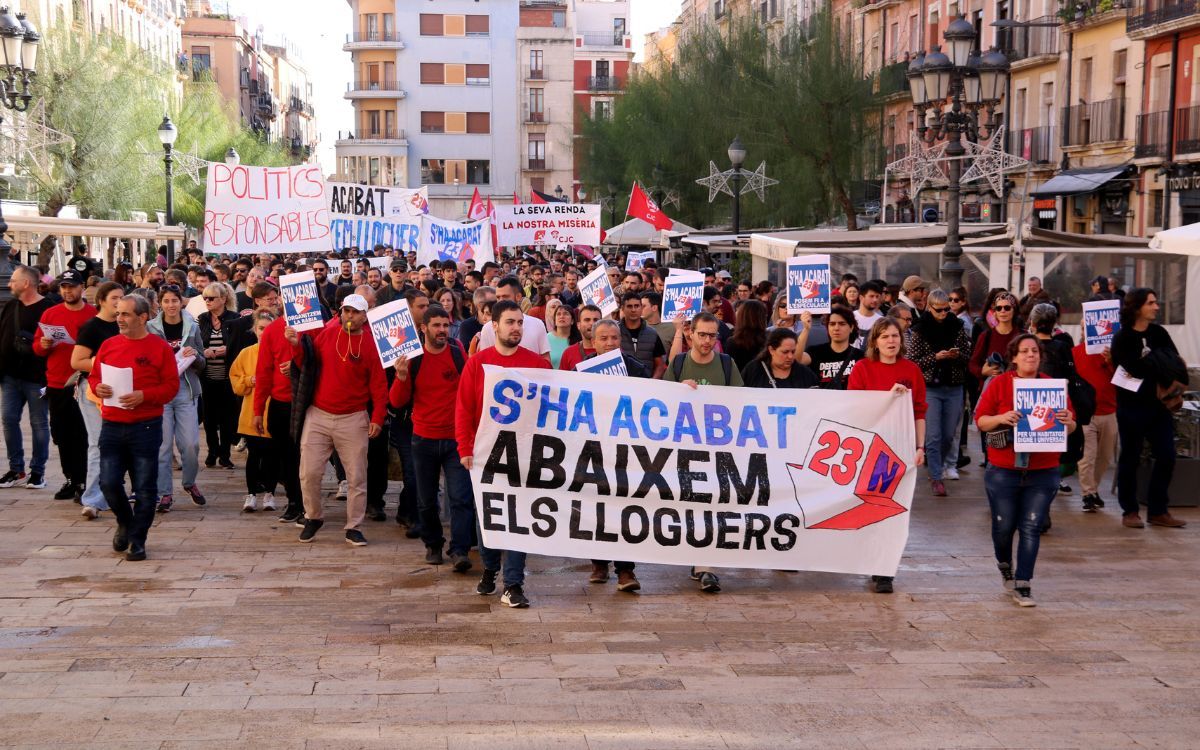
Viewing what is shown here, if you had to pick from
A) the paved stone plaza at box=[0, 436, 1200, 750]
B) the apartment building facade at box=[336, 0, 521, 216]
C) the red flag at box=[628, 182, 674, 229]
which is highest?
the apartment building facade at box=[336, 0, 521, 216]

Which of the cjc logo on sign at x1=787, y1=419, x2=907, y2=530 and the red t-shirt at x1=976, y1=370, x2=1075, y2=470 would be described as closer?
the red t-shirt at x1=976, y1=370, x2=1075, y2=470

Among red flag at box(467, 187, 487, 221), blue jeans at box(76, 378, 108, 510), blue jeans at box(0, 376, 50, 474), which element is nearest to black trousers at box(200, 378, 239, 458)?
blue jeans at box(0, 376, 50, 474)

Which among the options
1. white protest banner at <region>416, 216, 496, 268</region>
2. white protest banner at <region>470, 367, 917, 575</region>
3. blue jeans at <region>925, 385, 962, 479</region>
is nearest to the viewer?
white protest banner at <region>470, 367, 917, 575</region>

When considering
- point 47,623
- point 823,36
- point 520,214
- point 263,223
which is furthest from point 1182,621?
point 823,36

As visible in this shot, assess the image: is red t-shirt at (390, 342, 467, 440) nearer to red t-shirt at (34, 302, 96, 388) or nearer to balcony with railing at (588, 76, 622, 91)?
red t-shirt at (34, 302, 96, 388)

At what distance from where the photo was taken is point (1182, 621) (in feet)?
25.7

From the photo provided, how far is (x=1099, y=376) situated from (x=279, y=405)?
634 centimetres

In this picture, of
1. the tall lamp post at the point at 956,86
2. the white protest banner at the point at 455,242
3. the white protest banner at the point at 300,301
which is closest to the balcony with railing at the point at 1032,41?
the white protest banner at the point at 455,242

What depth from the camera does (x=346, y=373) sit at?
944cm

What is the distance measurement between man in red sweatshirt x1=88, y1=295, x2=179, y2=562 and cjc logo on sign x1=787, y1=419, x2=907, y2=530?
406cm

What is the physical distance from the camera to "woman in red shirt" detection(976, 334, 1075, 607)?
808 cm

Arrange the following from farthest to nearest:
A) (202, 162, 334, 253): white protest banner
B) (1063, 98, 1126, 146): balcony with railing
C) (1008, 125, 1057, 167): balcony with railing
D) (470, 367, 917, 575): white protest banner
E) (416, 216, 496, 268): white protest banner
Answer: (1008, 125, 1057, 167): balcony with railing → (1063, 98, 1126, 146): balcony with railing → (416, 216, 496, 268): white protest banner → (202, 162, 334, 253): white protest banner → (470, 367, 917, 575): white protest banner

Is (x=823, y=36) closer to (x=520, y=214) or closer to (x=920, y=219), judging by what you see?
(x=920, y=219)

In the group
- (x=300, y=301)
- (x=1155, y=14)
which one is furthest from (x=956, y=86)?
(x=1155, y=14)
